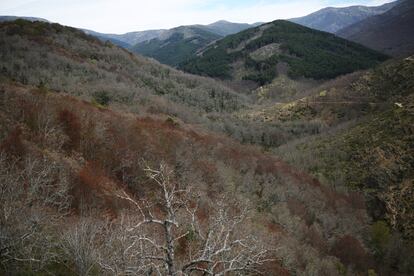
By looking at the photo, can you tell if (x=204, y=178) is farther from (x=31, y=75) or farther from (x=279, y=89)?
(x=279, y=89)

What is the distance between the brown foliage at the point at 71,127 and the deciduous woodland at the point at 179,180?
0.12 m

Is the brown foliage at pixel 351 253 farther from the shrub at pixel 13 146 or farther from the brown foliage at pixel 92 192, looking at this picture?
the shrub at pixel 13 146

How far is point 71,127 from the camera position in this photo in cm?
3112

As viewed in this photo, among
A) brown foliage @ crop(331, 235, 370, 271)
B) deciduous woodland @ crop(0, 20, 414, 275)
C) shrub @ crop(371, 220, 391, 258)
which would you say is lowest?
shrub @ crop(371, 220, 391, 258)

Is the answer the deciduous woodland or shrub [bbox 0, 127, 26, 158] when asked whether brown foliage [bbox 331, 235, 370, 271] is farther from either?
shrub [bbox 0, 127, 26, 158]

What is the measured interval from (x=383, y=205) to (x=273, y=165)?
65.2ft

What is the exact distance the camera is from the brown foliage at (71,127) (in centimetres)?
3033

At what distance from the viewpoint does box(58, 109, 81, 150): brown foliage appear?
30.3 meters

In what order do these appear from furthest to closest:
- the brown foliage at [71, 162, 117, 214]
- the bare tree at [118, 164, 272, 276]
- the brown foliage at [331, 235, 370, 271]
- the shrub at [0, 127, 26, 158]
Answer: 1. the brown foliage at [331, 235, 370, 271]
2. the shrub at [0, 127, 26, 158]
3. the brown foliage at [71, 162, 117, 214]
4. the bare tree at [118, 164, 272, 276]

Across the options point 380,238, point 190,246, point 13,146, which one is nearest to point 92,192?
point 13,146

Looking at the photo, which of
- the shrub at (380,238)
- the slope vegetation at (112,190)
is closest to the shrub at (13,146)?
the slope vegetation at (112,190)

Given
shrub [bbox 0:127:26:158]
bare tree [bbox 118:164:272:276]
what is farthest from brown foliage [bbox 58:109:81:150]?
bare tree [bbox 118:164:272:276]

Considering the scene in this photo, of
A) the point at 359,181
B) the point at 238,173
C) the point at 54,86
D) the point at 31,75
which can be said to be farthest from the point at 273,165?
the point at 31,75

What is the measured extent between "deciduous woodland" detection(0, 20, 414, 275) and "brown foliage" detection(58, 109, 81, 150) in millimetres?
118
